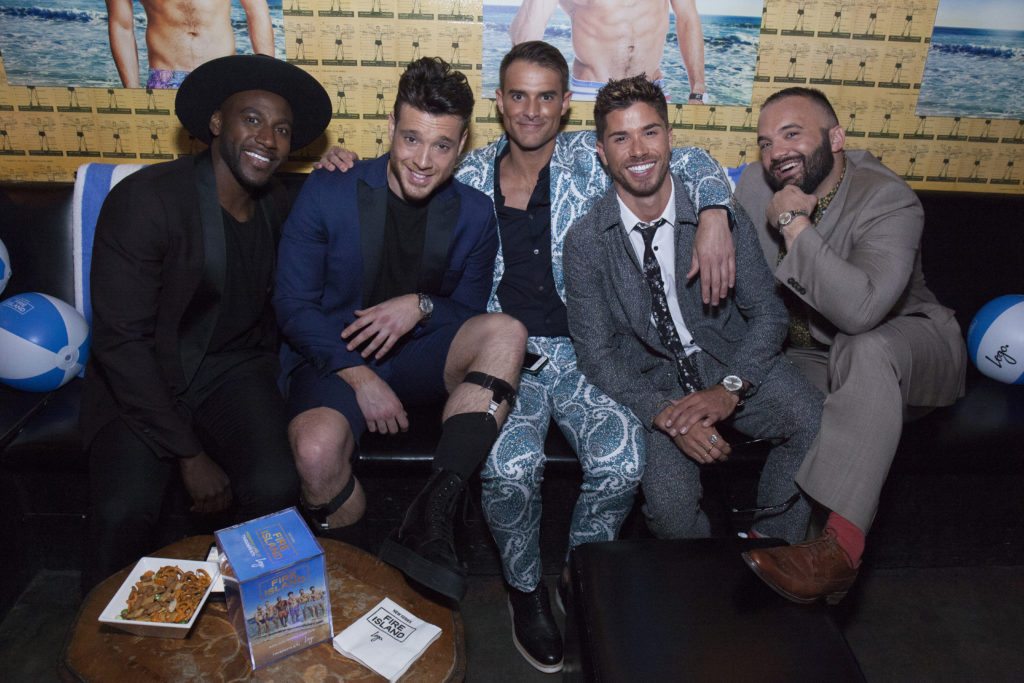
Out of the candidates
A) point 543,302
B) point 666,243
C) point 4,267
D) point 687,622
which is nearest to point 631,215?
point 666,243

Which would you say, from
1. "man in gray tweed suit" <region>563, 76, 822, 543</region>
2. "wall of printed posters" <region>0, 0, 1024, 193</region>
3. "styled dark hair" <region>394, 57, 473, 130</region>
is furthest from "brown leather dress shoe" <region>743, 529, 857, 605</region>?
"wall of printed posters" <region>0, 0, 1024, 193</region>

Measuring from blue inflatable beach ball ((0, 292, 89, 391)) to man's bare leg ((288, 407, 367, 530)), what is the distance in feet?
2.64

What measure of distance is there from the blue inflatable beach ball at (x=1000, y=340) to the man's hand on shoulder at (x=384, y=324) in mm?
1916

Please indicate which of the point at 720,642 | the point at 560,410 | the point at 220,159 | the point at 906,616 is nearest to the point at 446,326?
the point at 560,410

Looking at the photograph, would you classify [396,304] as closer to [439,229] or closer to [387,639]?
[439,229]

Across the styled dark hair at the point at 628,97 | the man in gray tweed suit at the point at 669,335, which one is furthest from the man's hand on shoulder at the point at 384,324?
the styled dark hair at the point at 628,97

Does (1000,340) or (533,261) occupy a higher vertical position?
(533,261)

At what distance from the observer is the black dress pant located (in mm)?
1807

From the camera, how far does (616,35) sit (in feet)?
8.84

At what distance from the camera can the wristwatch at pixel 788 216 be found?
2.13 meters

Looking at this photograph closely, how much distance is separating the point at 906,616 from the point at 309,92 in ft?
7.88

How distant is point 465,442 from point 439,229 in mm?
719

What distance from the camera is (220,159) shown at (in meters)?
2.09

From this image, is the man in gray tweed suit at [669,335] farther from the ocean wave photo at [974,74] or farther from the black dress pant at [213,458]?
the ocean wave photo at [974,74]
